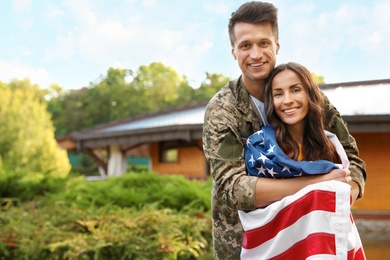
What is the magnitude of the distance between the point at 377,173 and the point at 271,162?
36.6 feet

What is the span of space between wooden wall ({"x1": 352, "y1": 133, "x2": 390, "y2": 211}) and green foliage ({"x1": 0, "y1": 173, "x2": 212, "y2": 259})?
23.4 ft

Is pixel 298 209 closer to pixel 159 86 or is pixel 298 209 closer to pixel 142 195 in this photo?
pixel 142 195

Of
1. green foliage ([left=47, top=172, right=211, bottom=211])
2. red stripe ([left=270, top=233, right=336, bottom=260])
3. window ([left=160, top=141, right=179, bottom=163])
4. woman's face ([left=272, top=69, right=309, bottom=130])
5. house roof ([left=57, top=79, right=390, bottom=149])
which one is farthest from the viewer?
window ([left=160, top=141, right=179, bottom=163])

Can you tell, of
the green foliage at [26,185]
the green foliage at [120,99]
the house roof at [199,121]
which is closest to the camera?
the green foliage at [26,185]

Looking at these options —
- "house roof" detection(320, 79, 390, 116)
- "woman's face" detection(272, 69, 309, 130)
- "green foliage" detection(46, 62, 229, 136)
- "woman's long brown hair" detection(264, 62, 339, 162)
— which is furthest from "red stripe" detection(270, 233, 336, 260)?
"green foliage" detection(46, 62, 229, 136)

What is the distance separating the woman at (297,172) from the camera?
2.21 meters

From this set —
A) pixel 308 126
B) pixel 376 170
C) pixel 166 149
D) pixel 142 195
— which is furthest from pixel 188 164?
pixel 308 126

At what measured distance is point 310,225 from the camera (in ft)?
7.29

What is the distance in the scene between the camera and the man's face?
8.29 feet

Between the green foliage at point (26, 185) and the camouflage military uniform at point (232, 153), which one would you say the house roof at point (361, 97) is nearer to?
the green foliage at point (26, 185)

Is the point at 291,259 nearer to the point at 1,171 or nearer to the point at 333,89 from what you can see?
the point at 1,171

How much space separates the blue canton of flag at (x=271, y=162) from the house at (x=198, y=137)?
373 inches

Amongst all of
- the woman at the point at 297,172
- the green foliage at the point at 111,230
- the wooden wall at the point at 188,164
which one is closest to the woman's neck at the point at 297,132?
the woman at the point at 297,172

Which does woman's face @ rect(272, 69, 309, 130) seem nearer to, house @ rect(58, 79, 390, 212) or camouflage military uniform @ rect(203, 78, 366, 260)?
camouflage military uniform @ rect(203, 78, 366, 260)
